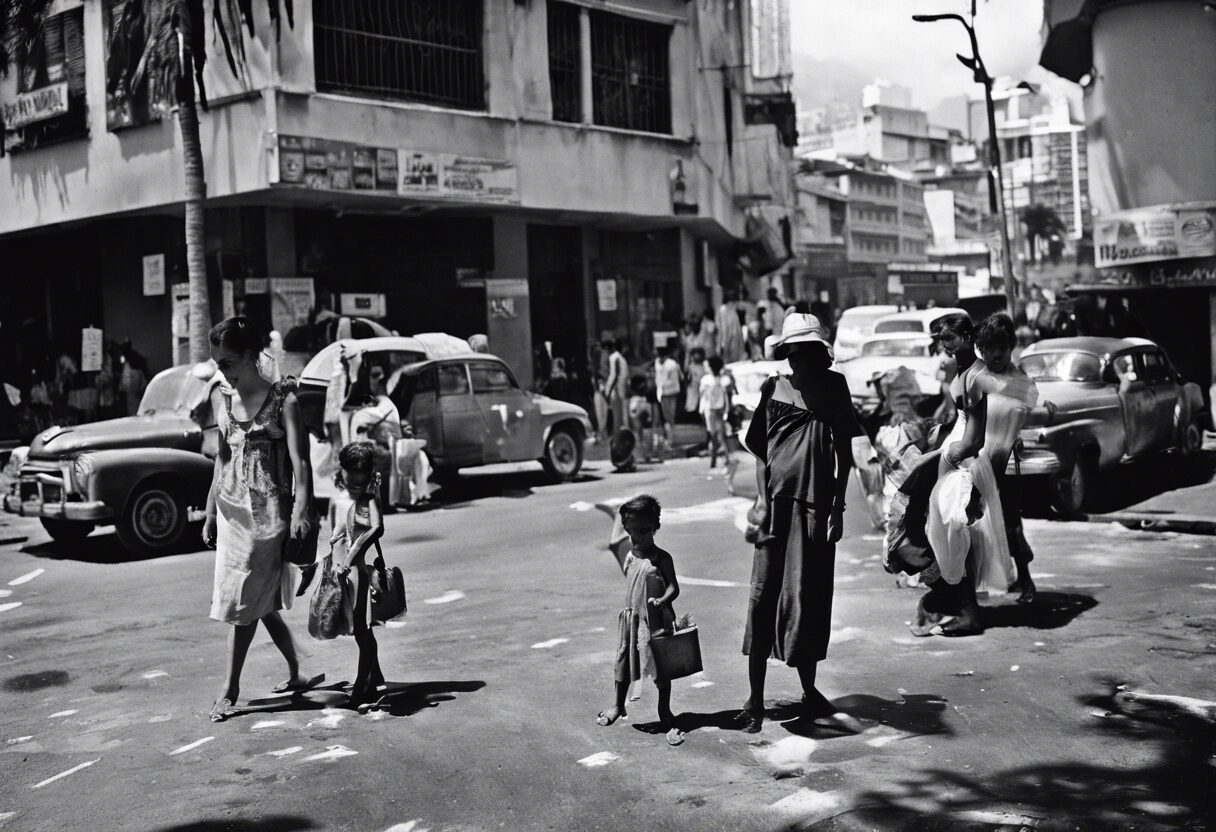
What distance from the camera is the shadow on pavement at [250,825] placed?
185 inches

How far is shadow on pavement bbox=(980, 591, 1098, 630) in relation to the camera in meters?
8.02

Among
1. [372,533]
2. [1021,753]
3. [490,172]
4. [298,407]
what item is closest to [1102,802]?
[1021,753]

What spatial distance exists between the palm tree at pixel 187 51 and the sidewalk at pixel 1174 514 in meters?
11.8

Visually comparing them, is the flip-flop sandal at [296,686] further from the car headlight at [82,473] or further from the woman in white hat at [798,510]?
the car headlight at [82,473]

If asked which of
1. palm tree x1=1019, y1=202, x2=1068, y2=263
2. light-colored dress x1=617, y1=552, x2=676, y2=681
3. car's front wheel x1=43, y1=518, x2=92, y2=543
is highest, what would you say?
palm tree x1=1019, y1=202, x2=1068, y2=263

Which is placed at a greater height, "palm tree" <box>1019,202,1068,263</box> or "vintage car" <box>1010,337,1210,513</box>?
"palm tree" <box>1019,202,1068,263</box>

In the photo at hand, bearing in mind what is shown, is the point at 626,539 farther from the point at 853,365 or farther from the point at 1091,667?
the point at 853,365

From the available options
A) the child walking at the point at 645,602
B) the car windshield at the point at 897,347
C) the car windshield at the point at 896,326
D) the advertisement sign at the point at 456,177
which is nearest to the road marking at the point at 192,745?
the child walking at the point at 645,602

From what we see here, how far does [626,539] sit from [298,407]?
1.71 m

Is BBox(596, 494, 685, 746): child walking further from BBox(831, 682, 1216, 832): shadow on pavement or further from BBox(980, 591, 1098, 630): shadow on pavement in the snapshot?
BBox(980, 591, 1098, 630): shadow on pavement

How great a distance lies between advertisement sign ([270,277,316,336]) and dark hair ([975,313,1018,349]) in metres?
16.6

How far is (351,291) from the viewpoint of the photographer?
24.1 metres

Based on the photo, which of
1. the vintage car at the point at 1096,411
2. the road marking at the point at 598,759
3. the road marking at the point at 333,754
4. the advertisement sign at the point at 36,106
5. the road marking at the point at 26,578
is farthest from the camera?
the advertisement sign at the point at 36,106

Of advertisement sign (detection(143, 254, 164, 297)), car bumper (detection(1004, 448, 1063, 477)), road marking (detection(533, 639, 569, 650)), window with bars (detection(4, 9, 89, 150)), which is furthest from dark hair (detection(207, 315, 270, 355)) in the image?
window with bars (detection(4, 9, 89, 150))
